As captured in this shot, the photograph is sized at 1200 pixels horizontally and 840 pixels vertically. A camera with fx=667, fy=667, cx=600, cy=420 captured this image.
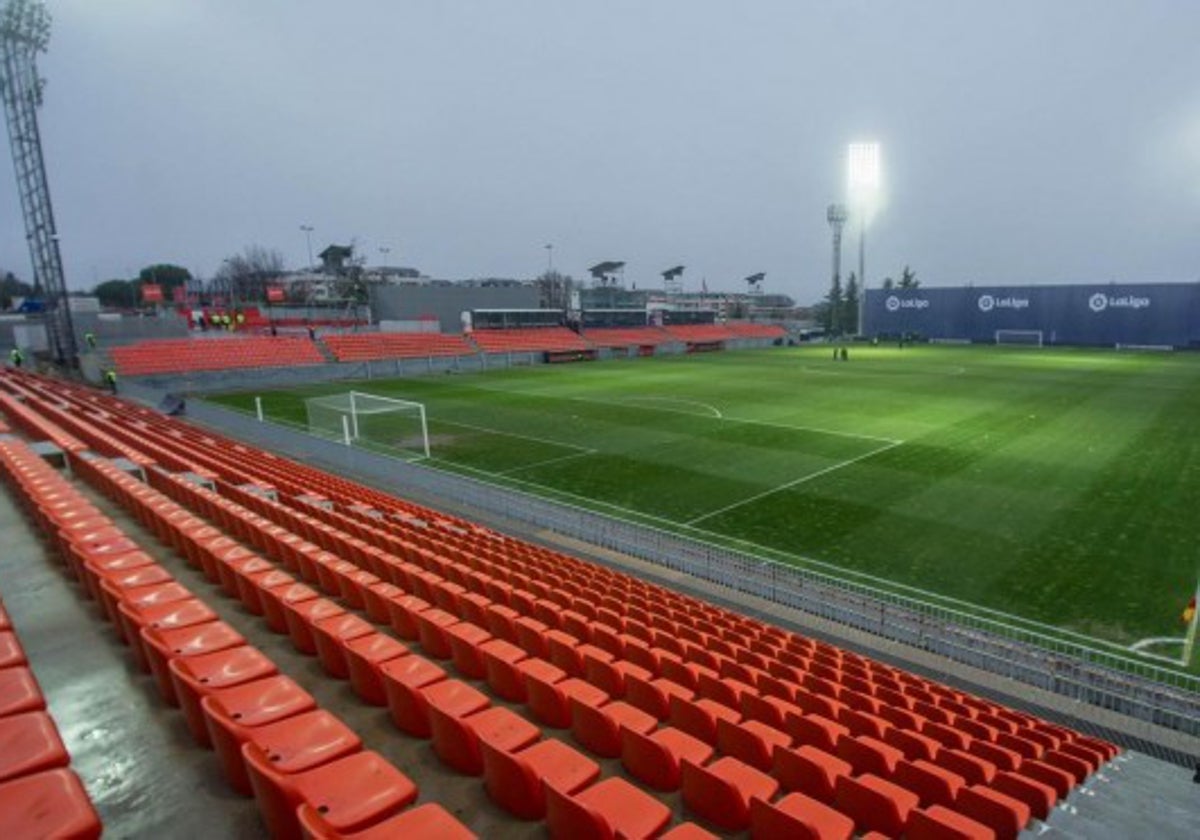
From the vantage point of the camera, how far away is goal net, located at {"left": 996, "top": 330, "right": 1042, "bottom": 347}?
75.3 m

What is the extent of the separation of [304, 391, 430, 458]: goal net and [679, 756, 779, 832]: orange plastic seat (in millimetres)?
21586

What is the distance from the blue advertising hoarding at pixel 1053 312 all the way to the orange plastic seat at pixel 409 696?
8628 centimetres

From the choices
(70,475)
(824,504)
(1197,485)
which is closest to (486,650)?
(70,475)

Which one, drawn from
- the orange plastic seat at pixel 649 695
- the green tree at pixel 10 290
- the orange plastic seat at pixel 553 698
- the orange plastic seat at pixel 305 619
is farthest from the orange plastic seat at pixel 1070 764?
the green tree at pixel 10 290

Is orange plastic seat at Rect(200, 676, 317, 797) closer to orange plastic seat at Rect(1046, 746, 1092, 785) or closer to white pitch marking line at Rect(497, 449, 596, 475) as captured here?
orange plastic seat at Rect(1046, 746, 1092, 785)

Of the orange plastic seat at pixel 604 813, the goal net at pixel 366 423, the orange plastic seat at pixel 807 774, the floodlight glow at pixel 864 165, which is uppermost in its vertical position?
the floodlight glow at pixel 864 165

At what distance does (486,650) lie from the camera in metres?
6.18

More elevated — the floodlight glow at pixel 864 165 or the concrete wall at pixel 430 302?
the floodlight glow at pixel 864 165

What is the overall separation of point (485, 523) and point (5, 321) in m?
53.9

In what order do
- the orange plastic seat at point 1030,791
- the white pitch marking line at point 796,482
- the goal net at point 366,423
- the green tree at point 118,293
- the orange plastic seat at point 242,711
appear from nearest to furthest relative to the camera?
1. the orange plastic seat at point 242,711
2. the orange plastic seat at point 1030,791
3. the white pitch marking line at point 796,482
4. the goal net at point 366,423
5. the green tree at point 118,293

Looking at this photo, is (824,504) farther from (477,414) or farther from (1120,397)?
(1120,397)

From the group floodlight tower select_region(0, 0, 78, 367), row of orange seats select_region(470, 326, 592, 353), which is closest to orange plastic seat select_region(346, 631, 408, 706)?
floodlight tower select_region(0, 0, 78, 367)

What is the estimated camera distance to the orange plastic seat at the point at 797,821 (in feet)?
12.7

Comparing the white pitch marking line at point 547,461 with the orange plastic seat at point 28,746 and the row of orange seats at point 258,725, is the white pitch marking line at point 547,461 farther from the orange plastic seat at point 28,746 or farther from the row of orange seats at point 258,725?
the orange plastic seat at point 28,746
